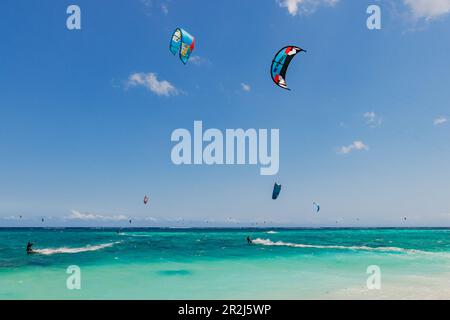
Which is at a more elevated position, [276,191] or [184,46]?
[184,46]

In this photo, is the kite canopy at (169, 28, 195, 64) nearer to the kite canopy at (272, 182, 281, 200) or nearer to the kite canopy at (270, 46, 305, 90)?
the kite canopy at (270, 46, 305, 90)

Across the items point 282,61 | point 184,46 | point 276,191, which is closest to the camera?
point 282,61

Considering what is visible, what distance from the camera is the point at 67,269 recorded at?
67.8ft

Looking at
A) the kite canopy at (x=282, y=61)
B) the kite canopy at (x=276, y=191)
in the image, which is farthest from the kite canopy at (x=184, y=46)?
the kite canopy at (x=276, y=191)

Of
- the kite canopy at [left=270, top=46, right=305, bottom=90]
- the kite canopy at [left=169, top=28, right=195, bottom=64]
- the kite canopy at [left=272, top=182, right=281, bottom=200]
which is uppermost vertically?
the kite canopy at [left=169, top=28, right=195, bottom=64]

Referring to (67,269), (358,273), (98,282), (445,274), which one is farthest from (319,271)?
(67,269)

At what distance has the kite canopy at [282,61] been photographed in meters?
11.8

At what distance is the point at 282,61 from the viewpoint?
12.0 meters

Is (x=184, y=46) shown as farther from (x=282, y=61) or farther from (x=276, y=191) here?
(x=276, y=191)

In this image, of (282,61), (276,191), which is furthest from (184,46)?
(276,191)

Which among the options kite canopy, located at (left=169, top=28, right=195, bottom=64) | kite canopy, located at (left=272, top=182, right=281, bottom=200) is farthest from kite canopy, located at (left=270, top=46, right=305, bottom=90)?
kite canopy, located at (left=272, top=182, right=281, bottom=200)

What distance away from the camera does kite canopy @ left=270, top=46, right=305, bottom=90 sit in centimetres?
1177

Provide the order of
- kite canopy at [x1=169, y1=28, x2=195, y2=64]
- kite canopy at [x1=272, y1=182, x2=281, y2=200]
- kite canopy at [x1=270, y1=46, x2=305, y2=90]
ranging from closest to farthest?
kite canopy at [x1=270, y1=46, x2=305, y2=90], kite canopy at [x1=169, y1=28, x2=195, y2=64], kite canopy at [x1=272, y1=182, x2=281, y2=200]

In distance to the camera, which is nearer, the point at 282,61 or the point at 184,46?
the point at 282,61
